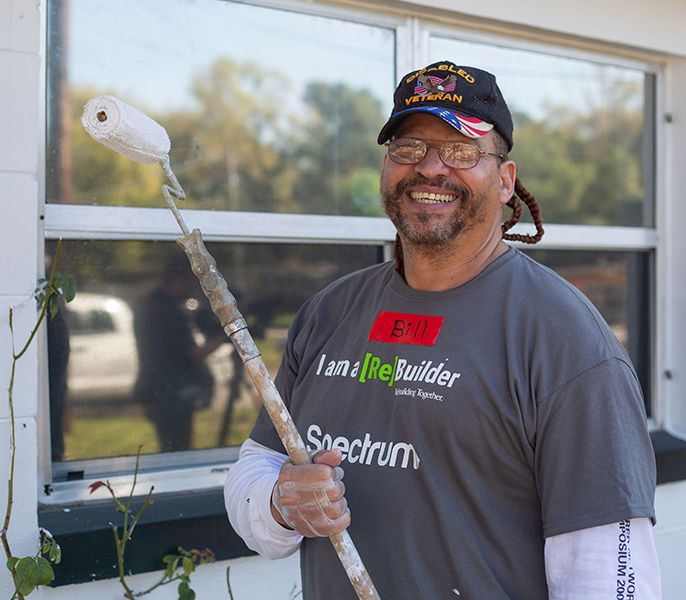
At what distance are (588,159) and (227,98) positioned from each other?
5.49ft

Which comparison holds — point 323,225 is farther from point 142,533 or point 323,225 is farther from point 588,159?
point 588,159

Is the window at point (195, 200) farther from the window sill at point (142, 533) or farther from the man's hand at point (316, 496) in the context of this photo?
the man's hand at point (316, 496)

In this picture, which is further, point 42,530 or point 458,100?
point 42,530

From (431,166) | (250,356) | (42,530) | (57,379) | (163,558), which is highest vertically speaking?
(431,166)

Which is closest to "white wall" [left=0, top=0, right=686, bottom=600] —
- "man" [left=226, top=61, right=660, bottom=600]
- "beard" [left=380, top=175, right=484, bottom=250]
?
"man" [left=226, top=61, right=660, bottom=600]

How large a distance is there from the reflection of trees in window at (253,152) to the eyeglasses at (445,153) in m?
1.08

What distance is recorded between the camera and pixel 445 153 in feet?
5.30

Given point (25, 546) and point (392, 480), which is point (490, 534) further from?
point (25, 546)

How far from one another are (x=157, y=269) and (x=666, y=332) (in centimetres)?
223

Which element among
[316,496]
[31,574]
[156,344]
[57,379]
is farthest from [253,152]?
[316,496]

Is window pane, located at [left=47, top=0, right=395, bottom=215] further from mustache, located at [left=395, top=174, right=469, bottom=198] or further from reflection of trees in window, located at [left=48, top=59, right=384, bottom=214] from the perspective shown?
mustache, located at [left=395, top=174, right=469, bottom=198]

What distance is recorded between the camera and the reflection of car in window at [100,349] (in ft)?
7.86

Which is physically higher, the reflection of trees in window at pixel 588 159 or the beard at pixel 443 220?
the reflection of trees in window at pixel 588 159

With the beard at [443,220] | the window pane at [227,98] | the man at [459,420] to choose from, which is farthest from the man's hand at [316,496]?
the window pane at [227,98]
